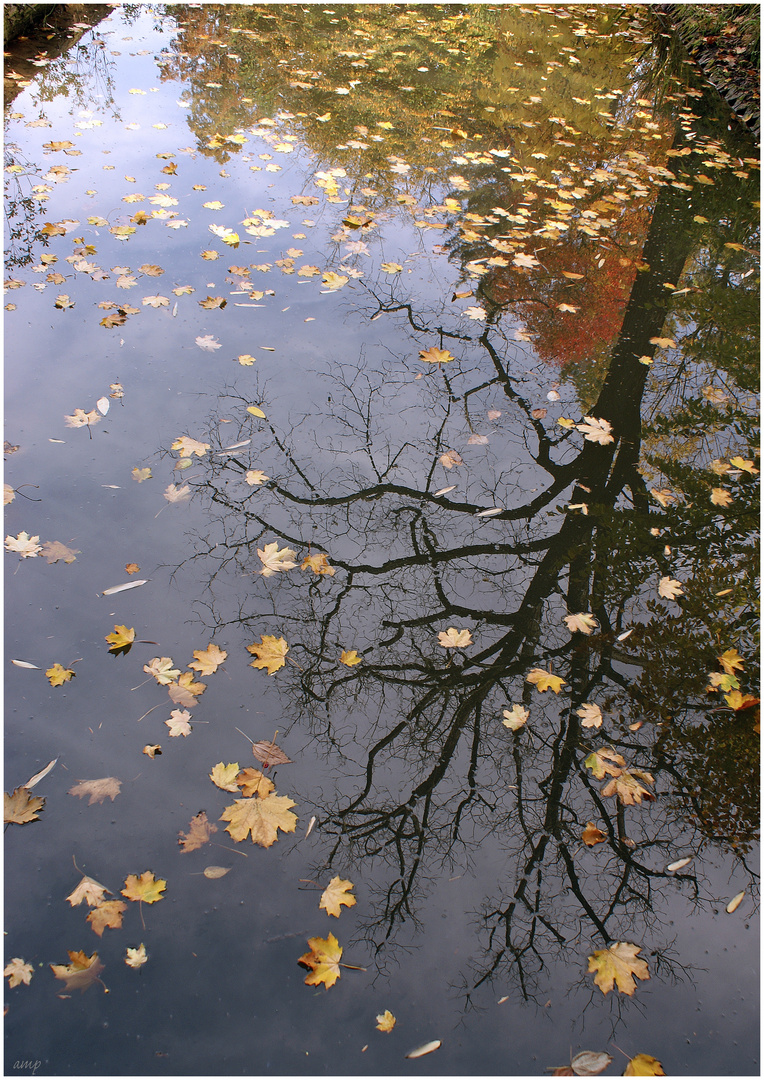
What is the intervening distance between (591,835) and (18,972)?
6.82ft

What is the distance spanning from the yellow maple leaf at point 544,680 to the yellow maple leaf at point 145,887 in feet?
5.71

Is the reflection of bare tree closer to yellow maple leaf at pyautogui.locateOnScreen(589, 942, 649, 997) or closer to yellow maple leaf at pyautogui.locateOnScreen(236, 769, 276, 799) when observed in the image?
yellow maple leaf at pyautogui.locateOnScreen(589, 942, 649, 997)

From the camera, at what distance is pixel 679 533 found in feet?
11.8

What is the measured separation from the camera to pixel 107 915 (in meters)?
2.04

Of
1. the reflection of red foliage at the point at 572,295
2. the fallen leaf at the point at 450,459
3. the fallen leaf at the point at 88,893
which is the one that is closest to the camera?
the fallen leaf at the point at 88,893

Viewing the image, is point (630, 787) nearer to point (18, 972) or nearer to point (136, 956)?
point (136, 956)

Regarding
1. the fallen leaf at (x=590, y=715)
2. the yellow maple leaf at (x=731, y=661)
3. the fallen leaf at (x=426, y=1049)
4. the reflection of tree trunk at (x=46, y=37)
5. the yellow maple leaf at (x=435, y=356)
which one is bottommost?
the fallen leaf at (x=426, y=1049)

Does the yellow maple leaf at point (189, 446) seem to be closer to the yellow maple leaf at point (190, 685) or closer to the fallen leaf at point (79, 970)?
the yellow maple leaf at point (190, 685)

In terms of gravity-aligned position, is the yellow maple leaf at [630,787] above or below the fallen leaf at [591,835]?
above

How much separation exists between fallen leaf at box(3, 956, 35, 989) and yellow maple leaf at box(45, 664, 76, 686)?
1033mm

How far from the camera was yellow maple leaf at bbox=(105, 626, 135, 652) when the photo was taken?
2.76m

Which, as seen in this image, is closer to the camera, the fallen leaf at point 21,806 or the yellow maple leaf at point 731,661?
the fallen leaf at point 21,806

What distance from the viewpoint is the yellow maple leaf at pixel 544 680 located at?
2.80m

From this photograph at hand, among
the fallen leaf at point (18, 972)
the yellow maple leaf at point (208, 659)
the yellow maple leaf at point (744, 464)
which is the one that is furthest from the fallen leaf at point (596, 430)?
the fallen leaf at point (18, 972)
